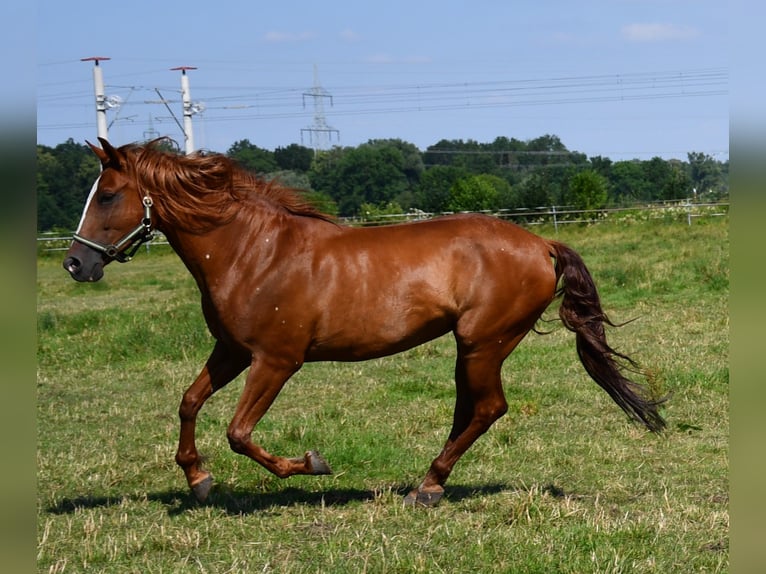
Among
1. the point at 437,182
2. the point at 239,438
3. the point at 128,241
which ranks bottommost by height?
the point at 239,438

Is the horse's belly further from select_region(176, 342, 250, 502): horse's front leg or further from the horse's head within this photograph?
the horse's head

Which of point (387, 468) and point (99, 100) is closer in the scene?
point (387, 468)

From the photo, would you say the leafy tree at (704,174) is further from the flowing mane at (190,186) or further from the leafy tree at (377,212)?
the flowing mane at (190,186)

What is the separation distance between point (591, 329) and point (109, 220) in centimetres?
323

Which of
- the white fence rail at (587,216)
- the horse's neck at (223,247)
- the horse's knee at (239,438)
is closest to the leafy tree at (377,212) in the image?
the white fence rail at (587,216)

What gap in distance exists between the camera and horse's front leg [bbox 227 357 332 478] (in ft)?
18.3

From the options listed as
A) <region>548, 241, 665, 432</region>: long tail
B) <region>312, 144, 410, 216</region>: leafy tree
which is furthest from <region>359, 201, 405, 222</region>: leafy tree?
<region>548, 241, 665, 432</region>: long tail

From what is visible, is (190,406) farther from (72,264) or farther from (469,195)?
(469,195)

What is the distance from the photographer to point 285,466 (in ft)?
18.4

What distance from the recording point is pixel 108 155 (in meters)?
5.64

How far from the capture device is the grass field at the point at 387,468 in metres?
4.73

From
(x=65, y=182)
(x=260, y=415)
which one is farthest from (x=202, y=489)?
(x=65, y=182)

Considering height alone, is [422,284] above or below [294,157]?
below
